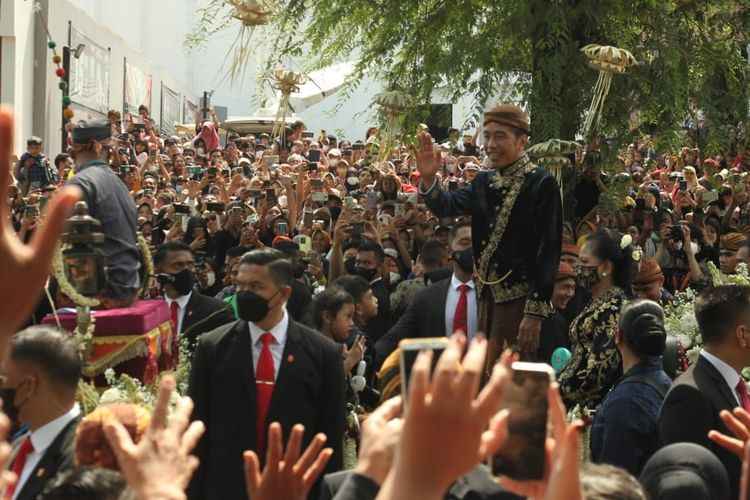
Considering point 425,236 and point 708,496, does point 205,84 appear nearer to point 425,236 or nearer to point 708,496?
point 425,236

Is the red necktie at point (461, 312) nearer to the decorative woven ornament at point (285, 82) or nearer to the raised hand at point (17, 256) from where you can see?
the decorative woven ornament at point (285, 82)

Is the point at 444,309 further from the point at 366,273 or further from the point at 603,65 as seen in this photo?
the point at 603,65

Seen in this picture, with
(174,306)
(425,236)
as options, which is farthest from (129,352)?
(425,236)

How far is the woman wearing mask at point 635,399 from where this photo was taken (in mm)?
5691

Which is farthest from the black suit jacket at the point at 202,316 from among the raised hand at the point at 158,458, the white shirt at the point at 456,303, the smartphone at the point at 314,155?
the smartphone at the point at 314,155

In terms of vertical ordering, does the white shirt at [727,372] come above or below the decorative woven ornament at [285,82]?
below

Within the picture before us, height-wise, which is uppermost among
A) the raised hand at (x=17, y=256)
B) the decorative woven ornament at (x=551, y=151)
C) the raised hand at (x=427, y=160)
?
the decorative woven ornament at (x=551, y=151)

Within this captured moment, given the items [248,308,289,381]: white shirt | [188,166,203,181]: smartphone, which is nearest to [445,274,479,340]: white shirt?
[248,308,289,381]: white shirt

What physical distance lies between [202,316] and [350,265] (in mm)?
2070

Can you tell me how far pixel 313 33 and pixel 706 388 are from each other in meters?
6.66

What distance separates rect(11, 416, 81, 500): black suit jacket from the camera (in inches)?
173

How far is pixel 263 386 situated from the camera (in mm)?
6016

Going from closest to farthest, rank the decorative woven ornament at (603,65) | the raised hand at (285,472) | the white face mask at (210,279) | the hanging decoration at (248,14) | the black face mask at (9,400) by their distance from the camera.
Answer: the raised hand at (285,472) < the black face mask at (9,400) < the decorative woven ornament at (603,65) < the hanging decoration at (248,14) < the white face mask at (210,279)

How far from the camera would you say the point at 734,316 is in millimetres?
5539
